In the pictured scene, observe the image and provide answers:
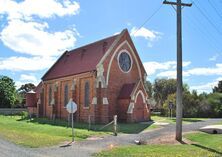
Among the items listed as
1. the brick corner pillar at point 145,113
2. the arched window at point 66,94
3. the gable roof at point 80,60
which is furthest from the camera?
the arched window at point 66,94

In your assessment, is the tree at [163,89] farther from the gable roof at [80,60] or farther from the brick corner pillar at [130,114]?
the brick corner pillar at [130,114]

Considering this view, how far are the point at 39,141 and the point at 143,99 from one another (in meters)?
21.9

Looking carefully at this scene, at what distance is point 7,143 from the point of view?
20359 mm

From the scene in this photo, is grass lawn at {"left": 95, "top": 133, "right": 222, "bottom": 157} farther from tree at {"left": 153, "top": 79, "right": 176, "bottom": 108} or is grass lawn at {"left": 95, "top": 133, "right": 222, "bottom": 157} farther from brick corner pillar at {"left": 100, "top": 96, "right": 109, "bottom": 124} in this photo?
tree at {"left": 153, "top": 79, "right": 176, "bottom": 108}

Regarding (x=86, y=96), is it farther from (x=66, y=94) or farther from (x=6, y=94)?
(x=6, y=94)

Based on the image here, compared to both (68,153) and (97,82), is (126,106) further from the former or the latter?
(68,153)

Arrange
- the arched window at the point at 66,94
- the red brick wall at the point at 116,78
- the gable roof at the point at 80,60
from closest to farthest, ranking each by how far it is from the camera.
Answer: the red brick wall at the point at 116,78 → the gable roof at the point at 80,60 → the arched window at the point at 66,94

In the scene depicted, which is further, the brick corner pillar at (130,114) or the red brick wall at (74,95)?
the red brick wall at (74,95)

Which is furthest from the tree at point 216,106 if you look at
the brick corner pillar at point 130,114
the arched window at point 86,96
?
the arched window at point 86,96

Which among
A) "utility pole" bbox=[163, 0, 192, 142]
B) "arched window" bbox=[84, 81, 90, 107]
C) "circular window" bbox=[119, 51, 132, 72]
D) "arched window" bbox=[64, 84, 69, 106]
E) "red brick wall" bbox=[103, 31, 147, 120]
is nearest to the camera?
"utility pole" bbox=[163, 0, 192, 142]

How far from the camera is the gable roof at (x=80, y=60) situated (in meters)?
41.8

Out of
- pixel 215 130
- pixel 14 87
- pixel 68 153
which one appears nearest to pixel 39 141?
pixel 68 153

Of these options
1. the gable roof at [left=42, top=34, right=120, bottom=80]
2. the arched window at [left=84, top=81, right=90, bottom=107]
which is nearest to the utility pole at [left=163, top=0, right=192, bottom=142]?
the gable roof at [left=42, top=34, right=120, bottom=80]

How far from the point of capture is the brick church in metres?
39.1
